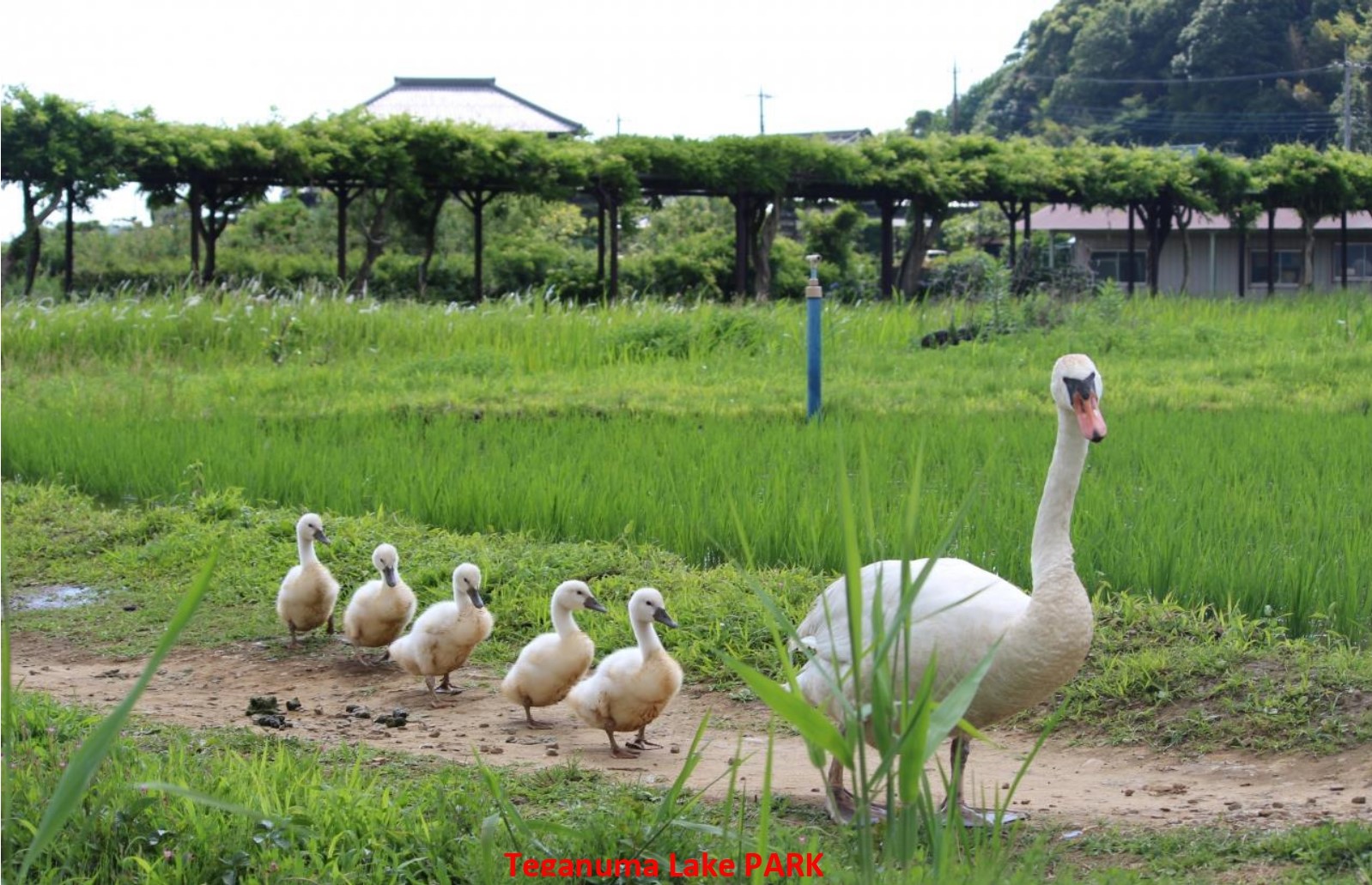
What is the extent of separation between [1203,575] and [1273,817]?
2.08m

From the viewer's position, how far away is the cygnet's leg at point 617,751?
467 centimetres

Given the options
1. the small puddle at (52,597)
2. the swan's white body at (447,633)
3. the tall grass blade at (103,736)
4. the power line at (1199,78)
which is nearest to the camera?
the tall grass blade at (103,736)

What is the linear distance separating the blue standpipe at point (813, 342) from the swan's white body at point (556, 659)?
5.39 meters

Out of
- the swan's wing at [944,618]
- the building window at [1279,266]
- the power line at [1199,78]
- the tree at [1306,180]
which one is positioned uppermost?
the power line at [1199,78]

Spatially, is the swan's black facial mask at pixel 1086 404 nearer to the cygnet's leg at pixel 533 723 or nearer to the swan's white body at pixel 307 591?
the cygnet's leg at pixel 533 723

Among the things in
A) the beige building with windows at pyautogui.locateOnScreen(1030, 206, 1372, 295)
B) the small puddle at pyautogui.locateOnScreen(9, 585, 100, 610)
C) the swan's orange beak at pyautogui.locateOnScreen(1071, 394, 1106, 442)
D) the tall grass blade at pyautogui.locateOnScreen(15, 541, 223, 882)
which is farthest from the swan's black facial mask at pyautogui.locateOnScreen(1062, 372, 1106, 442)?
the beige building with windows at pyautogui.locateOnScreen(1030, 206, 1372, 295)

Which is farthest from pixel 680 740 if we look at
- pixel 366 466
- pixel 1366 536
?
pixel 366 466

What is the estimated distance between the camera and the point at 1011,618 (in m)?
3.80

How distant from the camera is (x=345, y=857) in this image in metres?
3.29

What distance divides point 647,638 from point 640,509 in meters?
2.74

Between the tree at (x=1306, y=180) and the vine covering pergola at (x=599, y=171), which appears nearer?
the vine covering pergola at (x=599, y=171)

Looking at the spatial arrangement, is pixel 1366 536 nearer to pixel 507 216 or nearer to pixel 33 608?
pixel 33 608

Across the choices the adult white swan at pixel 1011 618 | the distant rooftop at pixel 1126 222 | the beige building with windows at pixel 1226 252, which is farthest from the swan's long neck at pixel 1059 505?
the distant rooftop at pixel 1126 222

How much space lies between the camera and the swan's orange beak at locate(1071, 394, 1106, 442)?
12.9ft
